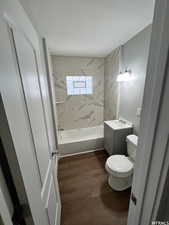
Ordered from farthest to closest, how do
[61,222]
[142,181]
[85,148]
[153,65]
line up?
1. [85,148]
2. [61,222]
3. [142,181]
4. [153,65]

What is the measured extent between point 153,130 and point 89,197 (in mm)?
1486

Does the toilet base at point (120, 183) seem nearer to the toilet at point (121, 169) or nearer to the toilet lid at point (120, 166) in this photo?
the toilet at point (121, 169)

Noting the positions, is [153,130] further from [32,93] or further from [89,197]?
[89,197]

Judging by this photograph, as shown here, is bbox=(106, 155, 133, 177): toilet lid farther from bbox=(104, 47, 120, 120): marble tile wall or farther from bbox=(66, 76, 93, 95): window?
bbox=(66, 76, 93, 95): window

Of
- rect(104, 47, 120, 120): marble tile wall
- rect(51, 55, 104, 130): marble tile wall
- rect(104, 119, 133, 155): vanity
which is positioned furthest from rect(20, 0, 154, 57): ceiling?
rect(104, 119, 133, 155): vanity

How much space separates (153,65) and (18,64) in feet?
2.13

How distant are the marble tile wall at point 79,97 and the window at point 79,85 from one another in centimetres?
9

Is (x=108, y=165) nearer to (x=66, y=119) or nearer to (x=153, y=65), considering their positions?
(x=153, y=65)

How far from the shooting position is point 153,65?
0.47 metres

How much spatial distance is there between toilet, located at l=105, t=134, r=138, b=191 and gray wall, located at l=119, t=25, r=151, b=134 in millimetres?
406

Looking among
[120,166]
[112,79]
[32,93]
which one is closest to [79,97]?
[112,79]

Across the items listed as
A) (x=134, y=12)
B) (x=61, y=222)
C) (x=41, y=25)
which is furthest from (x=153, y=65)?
(x=61, y=222)

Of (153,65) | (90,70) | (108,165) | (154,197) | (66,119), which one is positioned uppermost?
(90,70)

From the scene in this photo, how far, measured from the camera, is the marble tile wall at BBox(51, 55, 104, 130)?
8.80ft
